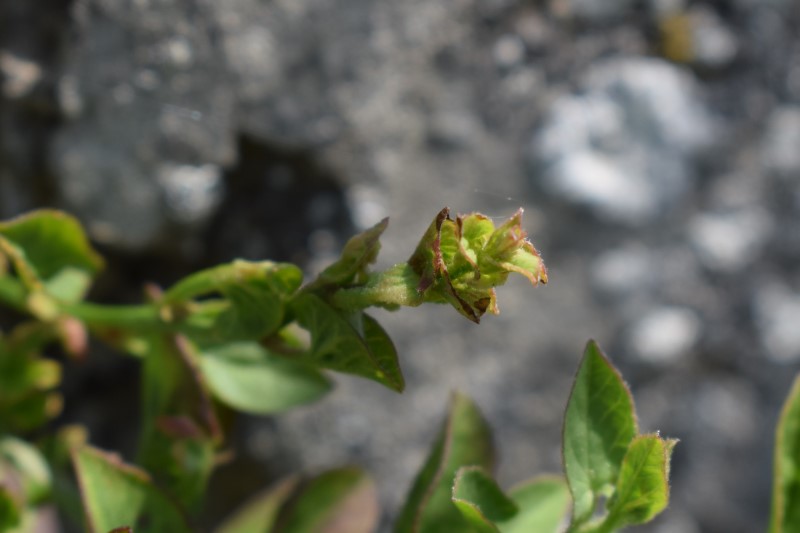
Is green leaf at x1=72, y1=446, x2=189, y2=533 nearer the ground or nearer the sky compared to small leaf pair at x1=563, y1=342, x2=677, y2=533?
nearer the ground

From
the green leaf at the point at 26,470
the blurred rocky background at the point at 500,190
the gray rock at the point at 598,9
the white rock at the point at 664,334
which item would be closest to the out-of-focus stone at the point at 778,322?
the blurred rocky background at the point at 500,190

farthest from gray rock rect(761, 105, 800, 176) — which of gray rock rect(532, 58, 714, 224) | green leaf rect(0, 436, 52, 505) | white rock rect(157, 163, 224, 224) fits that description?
green leaf rect(0, 436, 52, 505)

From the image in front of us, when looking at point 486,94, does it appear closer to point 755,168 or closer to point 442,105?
point 442,105

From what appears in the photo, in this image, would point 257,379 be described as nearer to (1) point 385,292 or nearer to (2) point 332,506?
(2) point 332,506

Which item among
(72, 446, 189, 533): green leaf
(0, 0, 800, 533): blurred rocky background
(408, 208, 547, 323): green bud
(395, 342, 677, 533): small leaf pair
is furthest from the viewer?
(0, 0, 800, 533): blurred rocky background

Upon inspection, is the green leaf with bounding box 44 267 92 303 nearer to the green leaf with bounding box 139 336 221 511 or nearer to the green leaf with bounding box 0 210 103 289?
the green leaf with bounding box 0 210 103 289


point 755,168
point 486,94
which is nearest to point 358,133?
point 486,94
